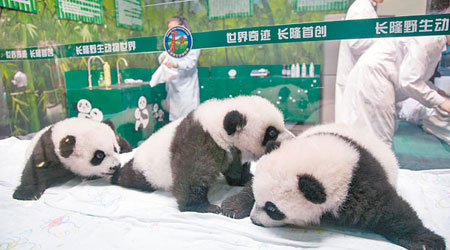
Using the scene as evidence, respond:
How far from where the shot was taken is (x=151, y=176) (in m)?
2.11

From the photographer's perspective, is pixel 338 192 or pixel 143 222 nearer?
pixel 338 192

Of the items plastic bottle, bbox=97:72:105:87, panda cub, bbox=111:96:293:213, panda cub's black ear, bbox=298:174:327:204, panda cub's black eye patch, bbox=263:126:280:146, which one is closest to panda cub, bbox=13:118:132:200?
panda cub, bbox=111:96:293:213

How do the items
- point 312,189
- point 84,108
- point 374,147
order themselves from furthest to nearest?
1. point 84,108
2. point 374,147
3. point 312,189

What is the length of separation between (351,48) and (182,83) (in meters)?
1.44

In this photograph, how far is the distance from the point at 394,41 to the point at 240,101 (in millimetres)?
1145

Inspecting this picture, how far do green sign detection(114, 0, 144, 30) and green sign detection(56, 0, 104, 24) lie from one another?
0.46 ft

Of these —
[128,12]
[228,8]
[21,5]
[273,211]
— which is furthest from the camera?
[128,12]

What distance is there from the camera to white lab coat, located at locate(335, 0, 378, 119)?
1.95 metres

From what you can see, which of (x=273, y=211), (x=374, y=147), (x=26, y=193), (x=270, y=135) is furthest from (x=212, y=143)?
(x=26, y=193)

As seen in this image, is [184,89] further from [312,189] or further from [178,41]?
[312,189]

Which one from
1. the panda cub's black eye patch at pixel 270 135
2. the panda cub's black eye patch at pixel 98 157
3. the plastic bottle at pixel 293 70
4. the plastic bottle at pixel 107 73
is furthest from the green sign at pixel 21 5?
the plastic bottle at pixel 293 70

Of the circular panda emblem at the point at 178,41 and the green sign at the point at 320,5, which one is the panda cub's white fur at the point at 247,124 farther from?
the green sign at the point at 320,5

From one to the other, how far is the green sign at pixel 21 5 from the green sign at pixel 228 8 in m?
1.26

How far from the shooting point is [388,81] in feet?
7.75
